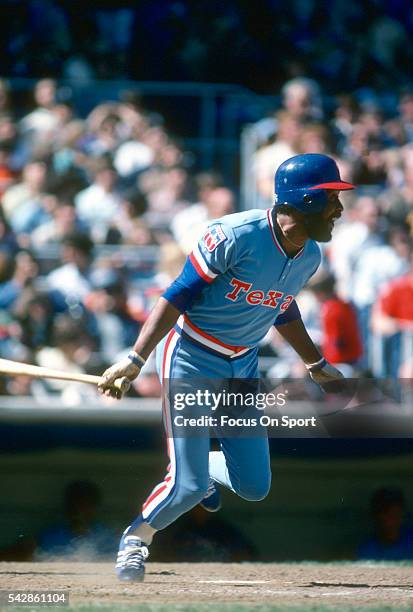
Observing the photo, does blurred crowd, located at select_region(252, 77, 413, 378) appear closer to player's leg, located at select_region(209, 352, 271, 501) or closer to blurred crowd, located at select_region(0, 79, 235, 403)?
blurred crowd, located at select_region(0, 79, 235, 403)

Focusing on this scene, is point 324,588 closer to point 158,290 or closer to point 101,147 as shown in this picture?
point 158,290

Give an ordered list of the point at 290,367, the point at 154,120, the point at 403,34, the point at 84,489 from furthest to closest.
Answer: the point at 403,34 → the point at 154,120 → the point at 290,367 → the point at 84,489

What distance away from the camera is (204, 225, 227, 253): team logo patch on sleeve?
14.6 feet

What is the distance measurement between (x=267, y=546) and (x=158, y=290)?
6.79 feet

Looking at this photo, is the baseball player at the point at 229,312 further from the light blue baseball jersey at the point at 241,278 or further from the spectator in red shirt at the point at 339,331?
the spectator in red shirt at the point at 339,331

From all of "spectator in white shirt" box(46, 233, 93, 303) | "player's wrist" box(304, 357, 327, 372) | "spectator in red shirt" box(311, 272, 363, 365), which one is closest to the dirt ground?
"player's wrist" box(304, 357, 327, 372)

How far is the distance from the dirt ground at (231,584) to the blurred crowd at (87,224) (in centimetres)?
189

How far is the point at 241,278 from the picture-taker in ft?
15.0

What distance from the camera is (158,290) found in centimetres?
788

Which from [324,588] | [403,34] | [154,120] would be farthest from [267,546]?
[403,34]

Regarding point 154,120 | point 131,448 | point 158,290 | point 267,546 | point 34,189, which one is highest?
point 154,120

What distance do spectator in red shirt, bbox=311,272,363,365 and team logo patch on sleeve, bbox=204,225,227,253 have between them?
3.12m

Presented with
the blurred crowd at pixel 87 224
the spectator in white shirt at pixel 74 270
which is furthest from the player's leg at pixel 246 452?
the spectator in white shirt at pixel 74 270

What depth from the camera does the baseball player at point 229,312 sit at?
4.46 m
